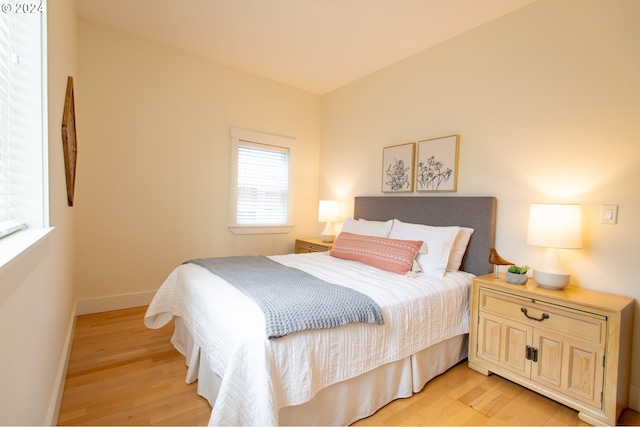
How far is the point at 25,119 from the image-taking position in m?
1.18

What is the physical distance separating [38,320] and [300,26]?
2.82 meters

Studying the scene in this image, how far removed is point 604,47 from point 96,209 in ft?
14.3

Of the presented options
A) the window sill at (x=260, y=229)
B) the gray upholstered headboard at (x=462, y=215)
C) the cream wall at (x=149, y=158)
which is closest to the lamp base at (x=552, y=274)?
the gray upholstered headboard at (x=462, y=215)

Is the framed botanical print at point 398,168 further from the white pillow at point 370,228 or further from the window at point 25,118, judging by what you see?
the window at point 25,118

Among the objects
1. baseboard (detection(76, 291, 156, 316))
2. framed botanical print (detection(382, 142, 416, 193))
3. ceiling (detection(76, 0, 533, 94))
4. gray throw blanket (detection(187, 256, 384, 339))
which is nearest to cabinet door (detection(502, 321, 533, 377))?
gray throw blanket (detection(187, 256, 384, 339))

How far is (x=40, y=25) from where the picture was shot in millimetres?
1242

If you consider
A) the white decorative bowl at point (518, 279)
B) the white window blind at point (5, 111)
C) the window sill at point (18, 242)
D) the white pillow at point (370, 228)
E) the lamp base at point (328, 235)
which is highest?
the white window blind at point (5, 111)

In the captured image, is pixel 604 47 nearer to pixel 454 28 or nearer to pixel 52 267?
pixel 454 28

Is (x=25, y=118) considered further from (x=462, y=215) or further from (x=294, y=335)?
(x=462, y=215)

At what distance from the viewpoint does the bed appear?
132 centimetres

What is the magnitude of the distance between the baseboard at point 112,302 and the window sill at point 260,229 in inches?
44.9

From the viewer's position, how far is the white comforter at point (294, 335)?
1297 mm

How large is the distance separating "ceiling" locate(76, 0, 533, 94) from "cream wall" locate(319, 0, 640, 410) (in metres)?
0.26

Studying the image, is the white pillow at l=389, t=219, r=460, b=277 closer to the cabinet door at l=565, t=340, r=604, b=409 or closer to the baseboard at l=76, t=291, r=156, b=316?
the cabinet door at l=565, t=340, r=604, b=409
